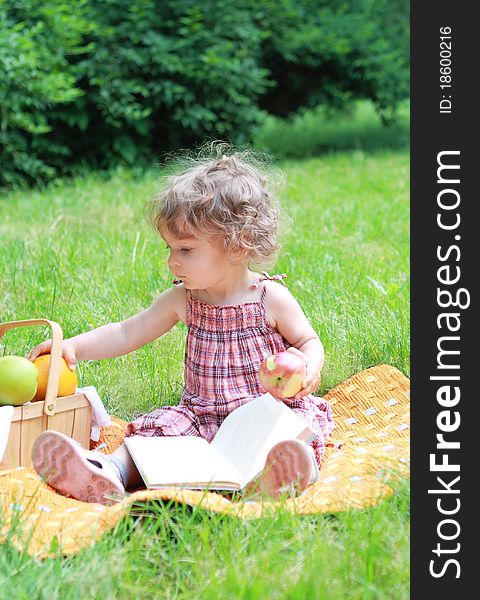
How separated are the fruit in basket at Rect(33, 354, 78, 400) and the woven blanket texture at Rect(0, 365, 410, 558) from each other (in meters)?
0.25

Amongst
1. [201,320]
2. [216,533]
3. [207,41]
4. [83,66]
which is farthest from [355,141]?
[216,533]

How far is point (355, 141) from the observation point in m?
11.4

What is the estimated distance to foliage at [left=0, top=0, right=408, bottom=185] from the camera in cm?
715

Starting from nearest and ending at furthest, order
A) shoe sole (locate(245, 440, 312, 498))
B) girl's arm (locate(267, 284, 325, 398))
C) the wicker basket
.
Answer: shoe sole (locate(245, 440, 312, 498)) < the wicker basket < girl's arm (locate(267, 284, 325, 398))

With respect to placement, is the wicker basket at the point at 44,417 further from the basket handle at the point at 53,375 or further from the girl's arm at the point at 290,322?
the girl's arm at the point at 290,322

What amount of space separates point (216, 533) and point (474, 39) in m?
A: 1.65

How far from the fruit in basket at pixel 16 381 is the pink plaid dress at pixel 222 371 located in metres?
0.37

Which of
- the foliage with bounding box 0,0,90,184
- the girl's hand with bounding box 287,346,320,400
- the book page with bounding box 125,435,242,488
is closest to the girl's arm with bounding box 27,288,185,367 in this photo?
the book page with bounding box 125,435,242,488

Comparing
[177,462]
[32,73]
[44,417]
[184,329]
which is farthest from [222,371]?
[32,73]

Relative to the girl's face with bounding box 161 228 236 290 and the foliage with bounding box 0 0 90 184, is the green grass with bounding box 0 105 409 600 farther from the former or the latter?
the girl's face with bounding box 161 228 236 290

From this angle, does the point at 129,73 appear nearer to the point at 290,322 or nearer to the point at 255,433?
the point at 290,322

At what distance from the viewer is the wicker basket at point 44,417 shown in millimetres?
2811

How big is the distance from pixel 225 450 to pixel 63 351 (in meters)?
0.65

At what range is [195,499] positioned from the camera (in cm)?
238
